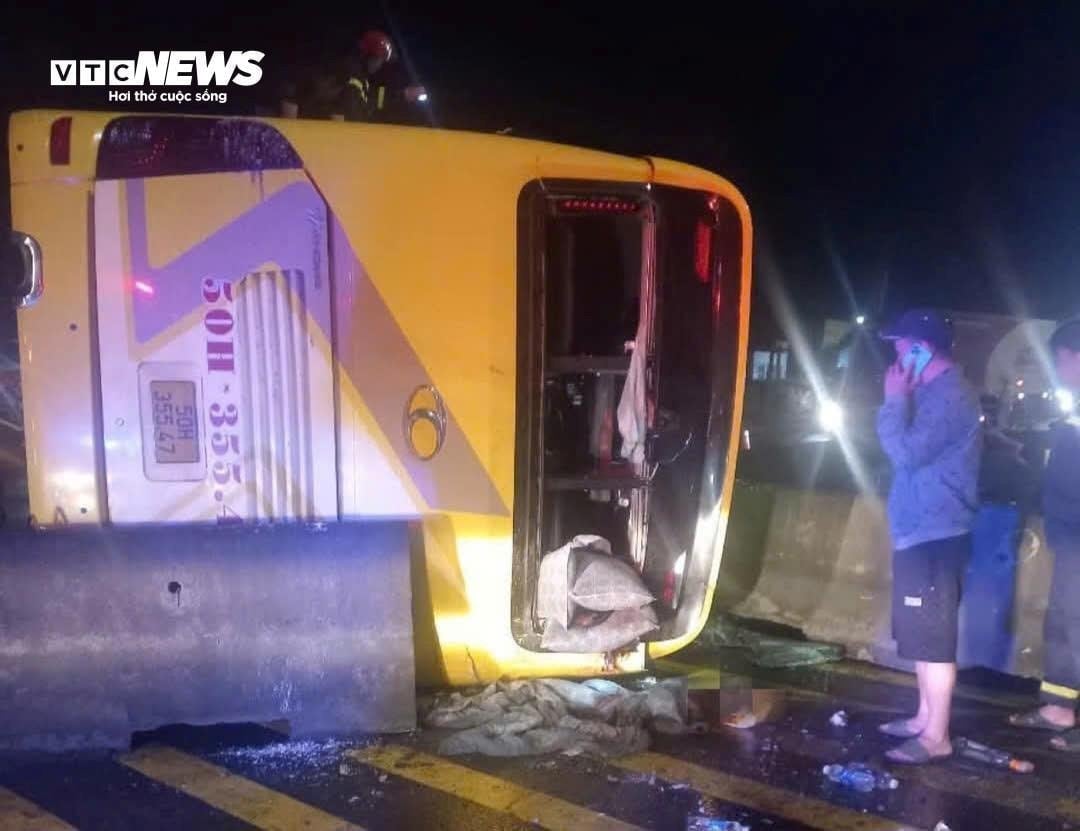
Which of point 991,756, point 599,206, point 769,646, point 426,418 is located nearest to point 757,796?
point 991,756

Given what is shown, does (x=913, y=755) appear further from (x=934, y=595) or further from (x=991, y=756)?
(x=934, y=595)

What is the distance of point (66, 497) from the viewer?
12.1ft

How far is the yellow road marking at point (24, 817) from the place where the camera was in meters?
3.12

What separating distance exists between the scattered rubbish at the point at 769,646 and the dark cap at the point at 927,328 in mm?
2076

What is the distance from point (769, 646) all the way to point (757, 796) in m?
1.81

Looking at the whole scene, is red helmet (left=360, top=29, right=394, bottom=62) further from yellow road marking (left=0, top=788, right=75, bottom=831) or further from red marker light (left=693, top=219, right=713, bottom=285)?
yellow road marking (left=0, top=788, right=75, bottom=831)

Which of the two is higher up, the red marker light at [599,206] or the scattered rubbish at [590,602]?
the red marker light at [599,206]

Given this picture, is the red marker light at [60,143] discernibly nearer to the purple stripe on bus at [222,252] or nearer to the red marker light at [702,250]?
the purple stripe on bus at [222,252]

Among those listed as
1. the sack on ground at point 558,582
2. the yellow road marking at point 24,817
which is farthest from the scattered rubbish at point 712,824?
the yellow road marking at point 24,817

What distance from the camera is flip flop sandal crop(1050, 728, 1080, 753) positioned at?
3.88 metres

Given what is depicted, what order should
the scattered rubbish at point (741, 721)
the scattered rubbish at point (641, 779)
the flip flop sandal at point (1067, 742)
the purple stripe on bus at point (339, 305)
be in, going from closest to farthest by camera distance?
the scattered rubbish at point (641, 779), the purple stripe on bus at point (339, 305), the flip flop sandal at point (1067, 742), the scattered rubbish at point (741, 721)

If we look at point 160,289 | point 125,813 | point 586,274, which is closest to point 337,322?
point 160,289

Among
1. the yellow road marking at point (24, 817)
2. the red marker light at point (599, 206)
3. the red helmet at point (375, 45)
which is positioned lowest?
the yellow road marking at point (24, 817)

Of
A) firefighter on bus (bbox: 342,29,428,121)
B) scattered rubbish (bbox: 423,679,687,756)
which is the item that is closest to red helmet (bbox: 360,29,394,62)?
firefighter on bus (bbox: 342,29,428,121)
